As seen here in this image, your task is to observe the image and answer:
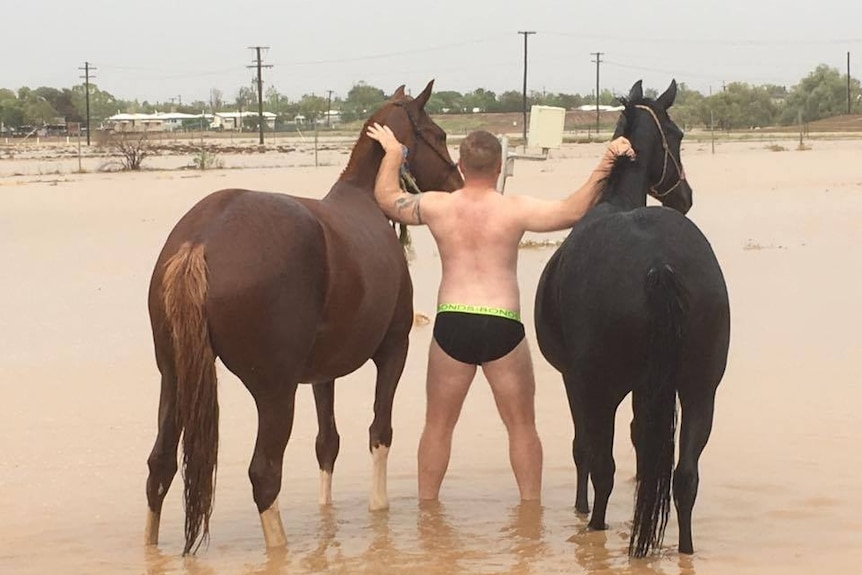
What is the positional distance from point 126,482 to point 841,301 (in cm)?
805

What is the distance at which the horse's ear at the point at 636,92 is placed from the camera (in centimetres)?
666

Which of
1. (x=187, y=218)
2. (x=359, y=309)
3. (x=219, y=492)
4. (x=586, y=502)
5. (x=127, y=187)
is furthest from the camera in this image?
(x=127, y=187)

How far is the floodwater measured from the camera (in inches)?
228

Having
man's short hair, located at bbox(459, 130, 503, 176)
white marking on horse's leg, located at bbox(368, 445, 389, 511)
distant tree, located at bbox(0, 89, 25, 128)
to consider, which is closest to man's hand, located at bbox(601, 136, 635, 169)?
man's short hair, located at bbox(459, 130, 503, 176)

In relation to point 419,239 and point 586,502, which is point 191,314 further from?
point 419,239

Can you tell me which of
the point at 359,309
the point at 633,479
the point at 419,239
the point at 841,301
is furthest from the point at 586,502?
the point at 419,239

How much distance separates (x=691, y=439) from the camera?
5.38 metres

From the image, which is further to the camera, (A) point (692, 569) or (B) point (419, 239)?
(B) point (419, 239)

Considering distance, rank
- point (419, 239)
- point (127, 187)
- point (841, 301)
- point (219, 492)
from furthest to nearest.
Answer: point (127, 187) → point (419, 239) → point (841, 301) → point (219, 492)

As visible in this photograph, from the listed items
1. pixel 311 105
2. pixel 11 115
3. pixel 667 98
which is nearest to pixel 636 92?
pixel 667 98

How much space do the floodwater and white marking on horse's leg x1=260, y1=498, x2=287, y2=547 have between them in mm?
55

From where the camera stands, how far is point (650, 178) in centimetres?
671

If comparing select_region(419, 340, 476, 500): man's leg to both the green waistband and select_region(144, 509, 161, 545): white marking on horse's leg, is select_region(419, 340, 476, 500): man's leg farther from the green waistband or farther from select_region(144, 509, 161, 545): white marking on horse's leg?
select_region(144, 509, 161, 545): white marking on horse's leg

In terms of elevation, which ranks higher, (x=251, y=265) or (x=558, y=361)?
(x=251, y=265)
